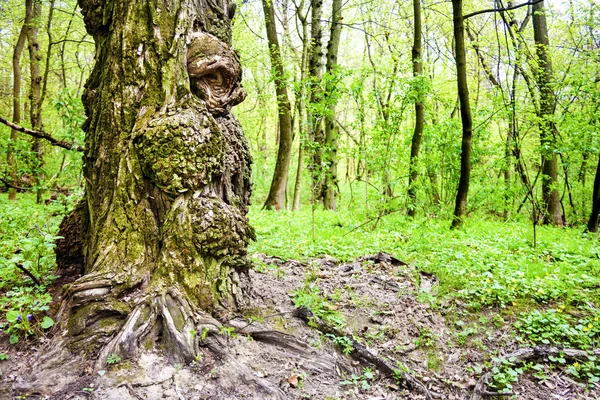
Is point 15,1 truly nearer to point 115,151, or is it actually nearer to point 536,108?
point 115,151

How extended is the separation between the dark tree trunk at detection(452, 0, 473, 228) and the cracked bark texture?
17.5 feet

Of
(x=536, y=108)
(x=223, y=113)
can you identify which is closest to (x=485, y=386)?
(x=223, y=113)

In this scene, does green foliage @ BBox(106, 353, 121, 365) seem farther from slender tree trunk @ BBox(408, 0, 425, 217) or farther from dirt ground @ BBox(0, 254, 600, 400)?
slender tree trunk @ BBox(408, 0, 425, 217)

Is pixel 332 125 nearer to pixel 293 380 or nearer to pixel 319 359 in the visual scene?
pixel 319 359

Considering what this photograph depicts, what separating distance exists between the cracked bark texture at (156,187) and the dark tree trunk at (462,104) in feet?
17.5

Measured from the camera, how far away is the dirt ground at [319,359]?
225cm

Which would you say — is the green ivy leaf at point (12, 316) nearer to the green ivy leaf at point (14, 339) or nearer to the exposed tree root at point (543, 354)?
the green ivy leaf at point (14, 339)

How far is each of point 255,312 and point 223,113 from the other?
171 cm

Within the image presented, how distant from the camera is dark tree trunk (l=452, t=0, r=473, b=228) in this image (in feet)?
21.7

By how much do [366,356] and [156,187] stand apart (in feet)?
7.01

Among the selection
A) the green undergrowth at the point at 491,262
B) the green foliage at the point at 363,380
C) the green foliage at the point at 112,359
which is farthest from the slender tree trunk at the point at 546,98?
the green foliage at the point at 112,359

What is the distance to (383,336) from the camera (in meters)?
3.33

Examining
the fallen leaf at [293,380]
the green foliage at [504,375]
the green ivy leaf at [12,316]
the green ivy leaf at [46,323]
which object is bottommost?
the green foliage at [504,375]

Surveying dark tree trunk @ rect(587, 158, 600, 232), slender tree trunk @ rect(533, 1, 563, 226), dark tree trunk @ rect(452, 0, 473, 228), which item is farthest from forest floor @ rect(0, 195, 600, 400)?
slender tree trunk @ rect(533, 1, 563, 226)
